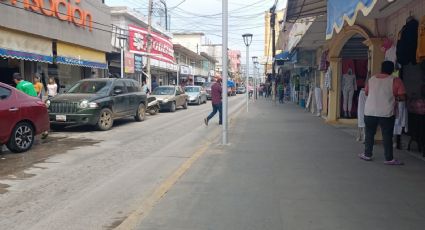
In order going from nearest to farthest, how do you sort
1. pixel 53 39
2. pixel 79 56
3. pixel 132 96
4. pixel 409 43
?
pixel 409 43
pixel 132 96
pixel 53 39
pixel 79 56

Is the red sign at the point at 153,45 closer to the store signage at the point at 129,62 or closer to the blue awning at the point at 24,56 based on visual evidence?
the store signage at the point at 129,62

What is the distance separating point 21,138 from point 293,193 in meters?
6.56

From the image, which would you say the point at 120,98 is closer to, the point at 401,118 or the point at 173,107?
the point at 173,107

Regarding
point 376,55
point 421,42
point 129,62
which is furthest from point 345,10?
point 129,62

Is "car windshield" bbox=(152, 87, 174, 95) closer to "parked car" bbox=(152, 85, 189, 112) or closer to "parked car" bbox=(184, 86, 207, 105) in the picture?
"parked car" bbox=(152, 85, 189, 112)

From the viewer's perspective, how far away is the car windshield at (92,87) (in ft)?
49.4

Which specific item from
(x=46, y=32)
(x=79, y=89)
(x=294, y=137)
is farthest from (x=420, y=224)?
(x=46, y=32)

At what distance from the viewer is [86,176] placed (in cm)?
746

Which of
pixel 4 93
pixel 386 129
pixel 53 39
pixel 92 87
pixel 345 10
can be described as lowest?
pixel 386 129

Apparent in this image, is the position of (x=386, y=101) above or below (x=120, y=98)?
above

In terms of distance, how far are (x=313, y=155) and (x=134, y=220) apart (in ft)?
16.7

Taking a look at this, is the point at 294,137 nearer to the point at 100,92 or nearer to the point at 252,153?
the point at 252,153

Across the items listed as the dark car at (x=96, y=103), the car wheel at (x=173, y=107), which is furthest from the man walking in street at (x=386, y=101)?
the car wheel at (x=173, y=107)

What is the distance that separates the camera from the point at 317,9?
45.0 ft
